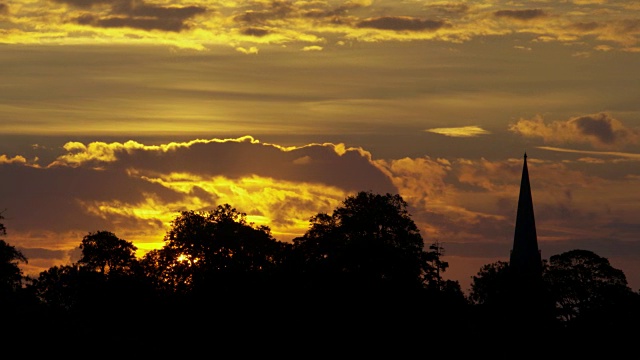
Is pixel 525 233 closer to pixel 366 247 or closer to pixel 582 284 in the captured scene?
pixel 582 284

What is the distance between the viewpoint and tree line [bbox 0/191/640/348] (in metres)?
101

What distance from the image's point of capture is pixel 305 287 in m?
104

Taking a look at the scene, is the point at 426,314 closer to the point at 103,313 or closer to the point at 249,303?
the point at 249,303

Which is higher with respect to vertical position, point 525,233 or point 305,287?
point 525,233

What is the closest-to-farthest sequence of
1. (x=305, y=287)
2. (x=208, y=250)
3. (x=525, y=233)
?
1. (x=305, y=287)
2. (x=208, y=250)
3. (x=525, y=233)

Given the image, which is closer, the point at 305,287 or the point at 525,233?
the point at 305,287

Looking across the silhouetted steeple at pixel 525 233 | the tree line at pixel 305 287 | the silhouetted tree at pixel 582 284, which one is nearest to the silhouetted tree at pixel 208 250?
the tree line at pixel 305 287

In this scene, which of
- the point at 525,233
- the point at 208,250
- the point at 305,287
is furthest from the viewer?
the point at 525,233

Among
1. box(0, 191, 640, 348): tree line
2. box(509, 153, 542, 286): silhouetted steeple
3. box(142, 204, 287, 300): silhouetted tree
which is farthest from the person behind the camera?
box(509, 153, 542, 286): silhouetted steeple

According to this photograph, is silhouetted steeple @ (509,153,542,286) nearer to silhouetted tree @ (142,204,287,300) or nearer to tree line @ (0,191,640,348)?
tree line @ (0,191,640,348)

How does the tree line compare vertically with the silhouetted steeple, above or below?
below

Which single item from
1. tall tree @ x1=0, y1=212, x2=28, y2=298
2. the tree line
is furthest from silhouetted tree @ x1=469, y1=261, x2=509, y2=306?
tall tree @ x1=0, y1=212, x2=28, y2=298

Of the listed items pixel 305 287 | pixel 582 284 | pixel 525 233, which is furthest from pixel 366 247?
pixel 525 233

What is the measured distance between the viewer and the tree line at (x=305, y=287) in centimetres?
10112
